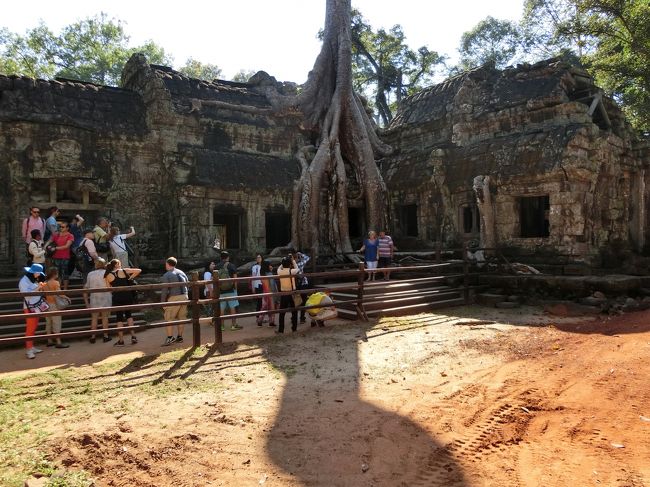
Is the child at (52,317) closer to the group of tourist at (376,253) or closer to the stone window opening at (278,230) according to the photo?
the group of tourist at (376,253)

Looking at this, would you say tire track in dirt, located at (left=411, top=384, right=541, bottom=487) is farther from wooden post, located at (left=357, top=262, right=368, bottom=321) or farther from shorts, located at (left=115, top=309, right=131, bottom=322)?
shorts, located at (left=115, top=309, right=131, bottom=322)

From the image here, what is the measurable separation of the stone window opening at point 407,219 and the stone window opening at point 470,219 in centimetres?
215

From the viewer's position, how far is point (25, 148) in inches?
431

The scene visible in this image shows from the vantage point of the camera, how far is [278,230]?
48.5ft

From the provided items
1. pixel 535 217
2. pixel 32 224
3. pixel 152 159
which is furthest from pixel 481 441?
pixel 152 159

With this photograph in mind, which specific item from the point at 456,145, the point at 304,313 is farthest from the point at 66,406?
the point at 456,145

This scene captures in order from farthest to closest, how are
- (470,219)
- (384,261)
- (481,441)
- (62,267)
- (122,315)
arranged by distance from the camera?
(470,219) → (384,261) → (62,267) → (122,315) → (481,441)

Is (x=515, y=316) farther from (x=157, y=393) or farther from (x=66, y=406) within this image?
(x=66, y=406)

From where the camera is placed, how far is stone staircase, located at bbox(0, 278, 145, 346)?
784 centimetres

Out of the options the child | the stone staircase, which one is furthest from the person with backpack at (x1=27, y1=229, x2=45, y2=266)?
the stone staircase

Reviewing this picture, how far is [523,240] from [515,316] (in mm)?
3430

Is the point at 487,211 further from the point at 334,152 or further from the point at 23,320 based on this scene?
the point at 23,320

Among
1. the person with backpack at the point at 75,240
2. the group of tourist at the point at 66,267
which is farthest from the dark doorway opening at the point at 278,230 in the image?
the person with backpack at the point at 75,240

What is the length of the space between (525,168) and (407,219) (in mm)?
4850
